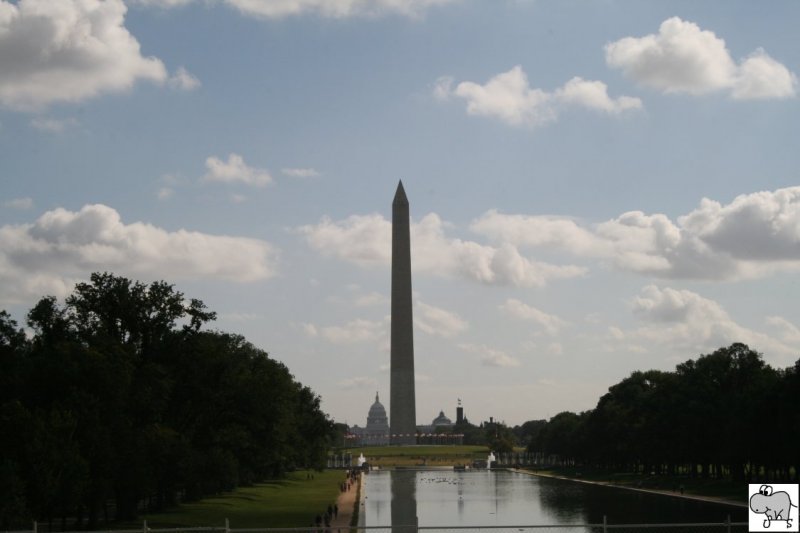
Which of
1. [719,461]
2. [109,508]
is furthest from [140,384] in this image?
[719,461]

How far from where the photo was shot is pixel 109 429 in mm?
43250

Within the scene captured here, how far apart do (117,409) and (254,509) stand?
14238mm

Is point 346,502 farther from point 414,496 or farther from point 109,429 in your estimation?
point 109,429

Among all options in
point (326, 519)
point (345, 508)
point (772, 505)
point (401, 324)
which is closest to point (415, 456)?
point (401, 324)

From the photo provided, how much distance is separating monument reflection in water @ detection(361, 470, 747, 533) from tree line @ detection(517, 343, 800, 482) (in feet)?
23.6

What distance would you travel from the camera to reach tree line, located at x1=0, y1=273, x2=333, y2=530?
38562 millimetres

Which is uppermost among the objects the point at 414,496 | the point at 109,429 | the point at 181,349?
the point at 181,349

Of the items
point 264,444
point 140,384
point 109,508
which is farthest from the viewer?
point 264,444

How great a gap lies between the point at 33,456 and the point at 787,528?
997 inches

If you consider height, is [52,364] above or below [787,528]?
above

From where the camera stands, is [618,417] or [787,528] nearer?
[787,528]

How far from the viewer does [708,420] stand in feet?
268

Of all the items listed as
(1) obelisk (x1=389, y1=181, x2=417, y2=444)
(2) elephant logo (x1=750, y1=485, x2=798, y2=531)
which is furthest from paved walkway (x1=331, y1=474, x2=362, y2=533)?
(1) obelisk (x1=389, y1=181, x2=417, y2=444)

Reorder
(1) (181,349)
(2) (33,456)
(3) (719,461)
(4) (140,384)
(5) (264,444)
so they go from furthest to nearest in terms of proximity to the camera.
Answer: (3) (719,461) < (5) (264,444) < (1) (181,349) < (4) (140,384) < (2) (33,456)
